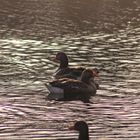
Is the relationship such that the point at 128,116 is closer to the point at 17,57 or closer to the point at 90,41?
the point at 17,57

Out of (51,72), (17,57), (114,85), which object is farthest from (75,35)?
(114,85)

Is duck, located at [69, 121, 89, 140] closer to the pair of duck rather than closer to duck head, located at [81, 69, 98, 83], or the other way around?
the pair of duck

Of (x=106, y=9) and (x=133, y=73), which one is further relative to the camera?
(x=106, y=9)

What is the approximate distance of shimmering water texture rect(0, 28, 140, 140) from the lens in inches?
836

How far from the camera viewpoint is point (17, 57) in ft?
115

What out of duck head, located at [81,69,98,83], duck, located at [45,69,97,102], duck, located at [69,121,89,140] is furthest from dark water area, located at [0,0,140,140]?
duck, located at [69,121,89,140]

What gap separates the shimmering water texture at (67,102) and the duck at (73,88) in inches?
16.5

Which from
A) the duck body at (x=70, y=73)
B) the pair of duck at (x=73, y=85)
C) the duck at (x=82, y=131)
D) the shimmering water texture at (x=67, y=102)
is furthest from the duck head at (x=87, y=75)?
the duck at (x=82, y=131)

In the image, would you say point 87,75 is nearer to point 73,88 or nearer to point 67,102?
point 73,88

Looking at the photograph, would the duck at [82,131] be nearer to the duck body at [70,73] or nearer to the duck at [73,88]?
the duck at [73,88]

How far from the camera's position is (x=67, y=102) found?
2594cm

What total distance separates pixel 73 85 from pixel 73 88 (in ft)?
0.60

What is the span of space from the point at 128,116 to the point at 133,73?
8.68 m

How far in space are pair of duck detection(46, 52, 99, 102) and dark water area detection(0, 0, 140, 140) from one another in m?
0.46
